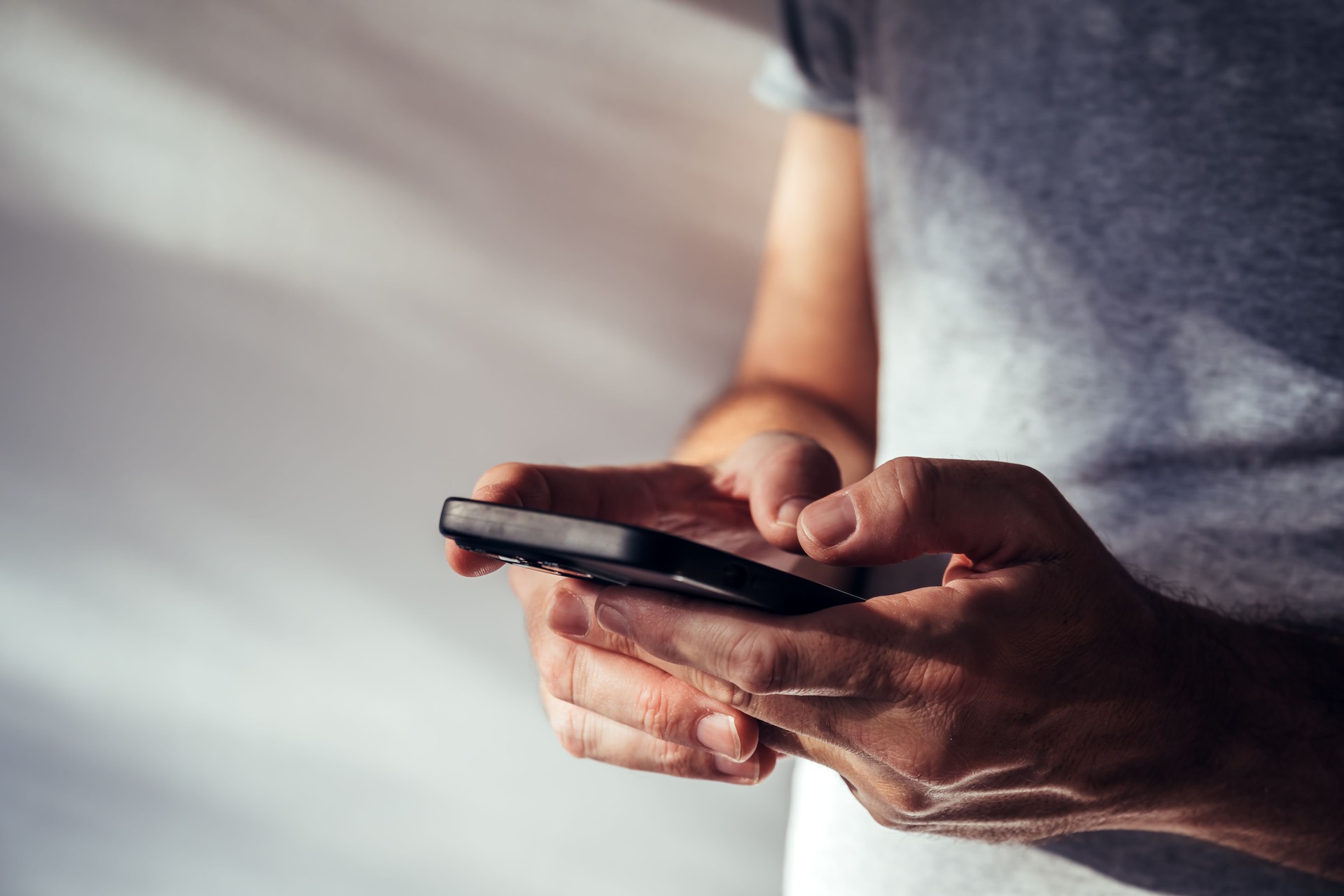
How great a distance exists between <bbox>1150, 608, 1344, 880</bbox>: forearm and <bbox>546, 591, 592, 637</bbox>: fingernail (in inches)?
18.6

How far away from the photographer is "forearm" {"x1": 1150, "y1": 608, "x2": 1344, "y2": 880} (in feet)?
1.94

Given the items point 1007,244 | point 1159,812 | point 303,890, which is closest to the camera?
point 1159,812

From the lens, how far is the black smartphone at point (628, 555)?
1.26ft

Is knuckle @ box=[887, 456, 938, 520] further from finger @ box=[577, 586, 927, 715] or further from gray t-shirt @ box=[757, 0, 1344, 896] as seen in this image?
gray t-shirt @ box=[757, 0, 1344, 896]

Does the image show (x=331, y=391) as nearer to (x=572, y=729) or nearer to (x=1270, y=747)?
(x=572, y=729)

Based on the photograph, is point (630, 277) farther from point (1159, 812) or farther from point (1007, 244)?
point (1159, 812)

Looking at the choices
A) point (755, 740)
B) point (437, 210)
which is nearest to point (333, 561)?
point (437, 210)

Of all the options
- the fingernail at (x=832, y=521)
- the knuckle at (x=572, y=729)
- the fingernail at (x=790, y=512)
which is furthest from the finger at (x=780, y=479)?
the knuckle at (x=572, y=729)

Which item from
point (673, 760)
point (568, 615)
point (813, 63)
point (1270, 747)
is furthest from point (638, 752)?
point (813, 63)

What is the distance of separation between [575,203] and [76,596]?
1.04 m

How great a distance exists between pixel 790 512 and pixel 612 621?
20 centimetres

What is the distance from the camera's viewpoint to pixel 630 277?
1175mm

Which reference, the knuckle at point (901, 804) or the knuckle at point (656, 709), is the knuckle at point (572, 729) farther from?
the knuckle at point (901, 804)

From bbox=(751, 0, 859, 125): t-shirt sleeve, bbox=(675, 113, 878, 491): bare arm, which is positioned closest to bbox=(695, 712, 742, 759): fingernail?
bbox=(675, 113, 878, 491): bare arm
